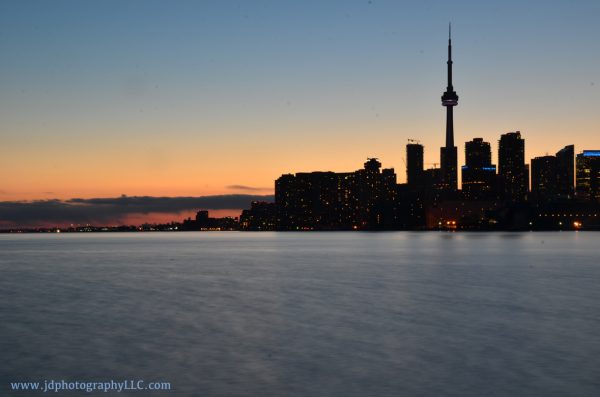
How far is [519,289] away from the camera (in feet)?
178

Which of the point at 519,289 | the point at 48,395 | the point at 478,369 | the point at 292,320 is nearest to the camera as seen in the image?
the point at 48,395

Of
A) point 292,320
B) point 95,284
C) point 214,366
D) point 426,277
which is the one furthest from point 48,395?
point 426,277

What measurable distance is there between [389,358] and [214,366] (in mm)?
6380

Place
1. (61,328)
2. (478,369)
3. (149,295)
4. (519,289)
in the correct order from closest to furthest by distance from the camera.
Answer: (478,369)
(61,328)
(149,295)
(519,289)

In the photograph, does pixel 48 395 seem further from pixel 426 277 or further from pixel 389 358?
pixel 426 277

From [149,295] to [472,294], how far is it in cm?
2388

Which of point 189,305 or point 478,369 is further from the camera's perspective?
point 189,305

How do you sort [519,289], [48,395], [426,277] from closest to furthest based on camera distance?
[48,395], [519,289], [426,277]

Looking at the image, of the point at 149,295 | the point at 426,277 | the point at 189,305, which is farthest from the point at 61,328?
the point at 426,277

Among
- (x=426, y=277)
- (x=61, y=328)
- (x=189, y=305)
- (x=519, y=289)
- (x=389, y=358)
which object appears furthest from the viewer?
(x=426, y=277)

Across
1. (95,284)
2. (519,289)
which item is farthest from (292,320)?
(95,284)

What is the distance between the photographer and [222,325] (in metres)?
33.7

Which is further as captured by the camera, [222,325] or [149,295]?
[149,295]

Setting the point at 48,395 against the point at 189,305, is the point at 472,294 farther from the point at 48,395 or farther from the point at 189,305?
the point at 48,395
